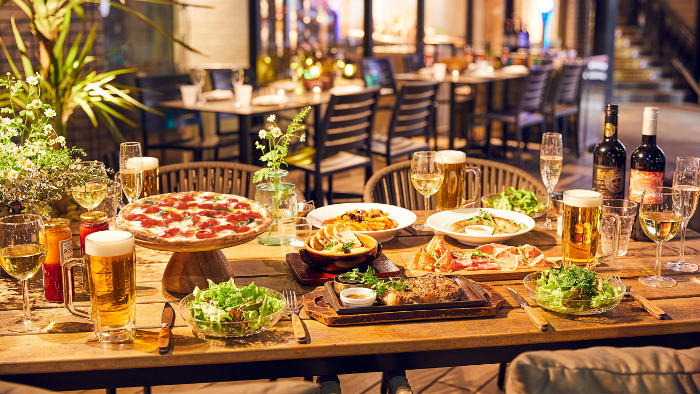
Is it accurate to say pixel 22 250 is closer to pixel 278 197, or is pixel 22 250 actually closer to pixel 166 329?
pixel 166 329

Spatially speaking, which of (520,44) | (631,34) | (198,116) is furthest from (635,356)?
(631,34)

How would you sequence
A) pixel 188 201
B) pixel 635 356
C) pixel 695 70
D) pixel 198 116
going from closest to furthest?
1. pixel 635 356
2. pixel 188 201
3. pixel 198 116
4. pixel 695 70

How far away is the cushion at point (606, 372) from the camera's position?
2.92 ft

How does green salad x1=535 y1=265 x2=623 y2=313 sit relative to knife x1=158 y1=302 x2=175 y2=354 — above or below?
above

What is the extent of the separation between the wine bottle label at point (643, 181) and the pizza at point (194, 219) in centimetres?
96

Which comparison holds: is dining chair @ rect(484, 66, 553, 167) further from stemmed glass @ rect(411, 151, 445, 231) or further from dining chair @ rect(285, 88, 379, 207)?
stemmed glass @ rect(411, 151, 445, 231)

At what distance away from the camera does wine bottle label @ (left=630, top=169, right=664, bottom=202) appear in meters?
1.90

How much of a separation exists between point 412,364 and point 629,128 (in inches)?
336

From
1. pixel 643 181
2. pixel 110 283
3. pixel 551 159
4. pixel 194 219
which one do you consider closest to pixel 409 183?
pixel 551 159

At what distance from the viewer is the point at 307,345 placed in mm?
1361

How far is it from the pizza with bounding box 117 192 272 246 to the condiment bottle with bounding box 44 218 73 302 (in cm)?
11

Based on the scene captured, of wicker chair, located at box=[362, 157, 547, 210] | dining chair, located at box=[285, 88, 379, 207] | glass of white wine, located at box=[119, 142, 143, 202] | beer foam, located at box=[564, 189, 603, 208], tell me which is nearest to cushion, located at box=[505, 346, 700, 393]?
beer foam, located at box=[564, 189, 603, 208]

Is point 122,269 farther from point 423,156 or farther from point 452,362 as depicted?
point 423,156

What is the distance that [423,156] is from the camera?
2.03 metres
